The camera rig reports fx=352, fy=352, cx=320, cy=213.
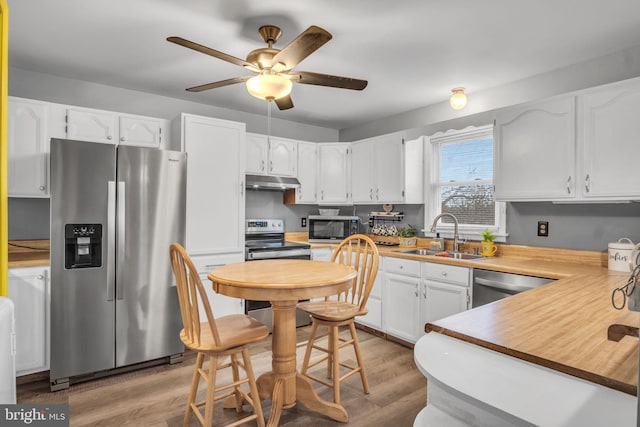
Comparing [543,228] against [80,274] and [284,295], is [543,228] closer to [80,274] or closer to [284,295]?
[284,295]

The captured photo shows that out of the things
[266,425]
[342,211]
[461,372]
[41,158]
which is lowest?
[266,425]

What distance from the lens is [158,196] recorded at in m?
2.86

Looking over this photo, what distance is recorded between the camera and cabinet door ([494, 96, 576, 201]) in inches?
98.4

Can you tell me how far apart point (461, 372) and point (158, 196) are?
2630mm

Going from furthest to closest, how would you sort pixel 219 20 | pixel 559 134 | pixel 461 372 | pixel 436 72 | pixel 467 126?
pixel 467 126 → pixel 436 72 → pixel 559 134 → pixel 219 20 → pixel 461 372

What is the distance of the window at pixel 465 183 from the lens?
134 inches

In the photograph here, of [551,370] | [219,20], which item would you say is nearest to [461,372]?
[551,370]

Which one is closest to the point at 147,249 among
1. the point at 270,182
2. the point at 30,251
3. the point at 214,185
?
the point at 214,185

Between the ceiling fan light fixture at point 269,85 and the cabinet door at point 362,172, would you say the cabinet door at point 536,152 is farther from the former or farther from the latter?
the ceiling fan light fixture at point 269,85

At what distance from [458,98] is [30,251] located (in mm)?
4023

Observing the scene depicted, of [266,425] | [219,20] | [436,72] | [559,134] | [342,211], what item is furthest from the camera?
[342,211]

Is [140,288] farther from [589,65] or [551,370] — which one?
[589,65]

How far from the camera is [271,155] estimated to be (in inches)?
159

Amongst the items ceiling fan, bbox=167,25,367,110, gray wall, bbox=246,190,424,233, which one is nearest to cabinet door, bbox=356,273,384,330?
gray wall, bbox=246,190,424,233
